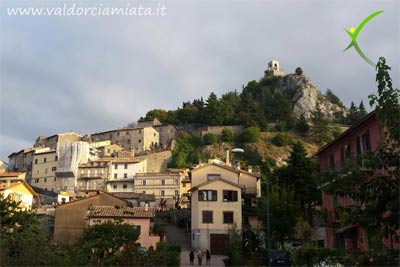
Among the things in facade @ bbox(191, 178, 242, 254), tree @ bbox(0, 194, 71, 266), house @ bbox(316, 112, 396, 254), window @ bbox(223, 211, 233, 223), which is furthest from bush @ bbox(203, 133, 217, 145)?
tree @ bbox(0, 194, 71, 266)

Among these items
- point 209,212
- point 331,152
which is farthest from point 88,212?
point 331,152

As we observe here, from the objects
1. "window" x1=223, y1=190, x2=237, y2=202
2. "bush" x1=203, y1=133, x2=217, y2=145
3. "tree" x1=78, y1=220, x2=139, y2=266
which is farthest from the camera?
"bush" x1=203, y1=133, x2=217, y2=145

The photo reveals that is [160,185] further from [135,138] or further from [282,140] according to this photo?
[282,140]

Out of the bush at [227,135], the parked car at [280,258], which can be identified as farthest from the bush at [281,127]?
the parked car at [280,258]

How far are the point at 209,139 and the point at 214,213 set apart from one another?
55508 mm

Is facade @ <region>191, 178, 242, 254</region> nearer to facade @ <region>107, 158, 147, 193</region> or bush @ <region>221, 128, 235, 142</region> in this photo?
facade @ <region>107, 158, 147, 193</region>

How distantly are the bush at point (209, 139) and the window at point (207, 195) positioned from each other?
177 feet

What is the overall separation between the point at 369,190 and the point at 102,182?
78217 mm

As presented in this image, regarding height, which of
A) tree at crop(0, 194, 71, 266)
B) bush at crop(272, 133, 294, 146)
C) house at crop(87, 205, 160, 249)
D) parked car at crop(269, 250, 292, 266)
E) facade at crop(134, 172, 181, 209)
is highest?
bush at crop(272, 133, 294, 146)

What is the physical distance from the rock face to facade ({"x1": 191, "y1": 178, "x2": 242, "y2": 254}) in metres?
79.7

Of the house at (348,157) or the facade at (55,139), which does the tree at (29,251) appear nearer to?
the house at (348,157)

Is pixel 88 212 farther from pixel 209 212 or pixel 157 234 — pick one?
pixel 209 212

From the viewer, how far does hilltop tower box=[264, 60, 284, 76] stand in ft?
501

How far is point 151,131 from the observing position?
359ft
